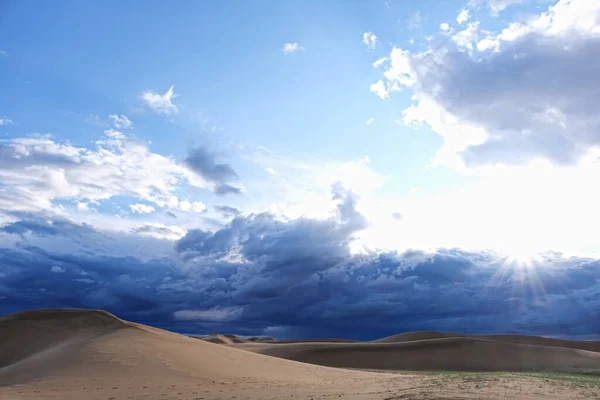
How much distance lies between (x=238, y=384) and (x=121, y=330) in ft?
53.1

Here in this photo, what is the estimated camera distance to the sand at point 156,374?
1956cm

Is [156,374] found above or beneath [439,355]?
beneath

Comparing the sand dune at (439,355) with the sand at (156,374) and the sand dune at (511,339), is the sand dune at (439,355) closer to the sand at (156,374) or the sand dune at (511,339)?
the sand dune at (511,339)

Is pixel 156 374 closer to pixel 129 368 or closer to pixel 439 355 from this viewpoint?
pixel 129 368

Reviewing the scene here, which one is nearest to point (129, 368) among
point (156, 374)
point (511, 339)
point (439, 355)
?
point (156, 374)

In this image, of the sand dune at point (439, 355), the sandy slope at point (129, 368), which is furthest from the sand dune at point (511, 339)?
the sandy slope at point (129, 368)

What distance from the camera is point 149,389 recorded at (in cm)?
2177

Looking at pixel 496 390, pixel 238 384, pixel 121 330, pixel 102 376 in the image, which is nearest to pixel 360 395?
pixel 496 390

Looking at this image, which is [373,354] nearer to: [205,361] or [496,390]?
[205,361]

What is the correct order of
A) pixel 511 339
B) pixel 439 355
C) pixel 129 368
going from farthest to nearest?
pixel 511 339 < pixel 439 355 < pixel 129 368

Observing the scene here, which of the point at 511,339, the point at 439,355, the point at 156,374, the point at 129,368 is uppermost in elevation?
the point at 511,339

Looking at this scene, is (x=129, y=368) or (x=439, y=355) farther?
(x=439, y=355)

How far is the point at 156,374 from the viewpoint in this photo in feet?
84.3

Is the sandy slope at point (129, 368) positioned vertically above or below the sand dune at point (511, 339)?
below
